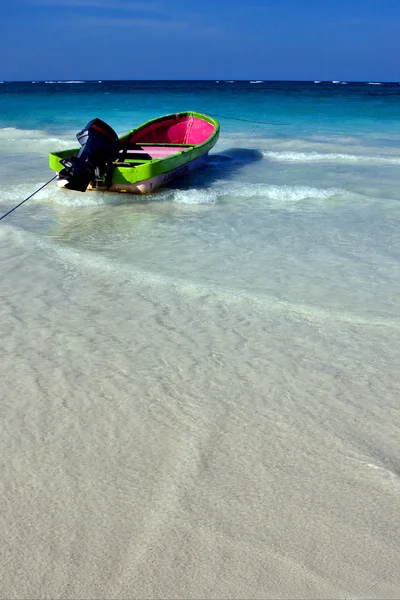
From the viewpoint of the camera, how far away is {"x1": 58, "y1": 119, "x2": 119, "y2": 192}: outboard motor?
8.38 metres

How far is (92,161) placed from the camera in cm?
870

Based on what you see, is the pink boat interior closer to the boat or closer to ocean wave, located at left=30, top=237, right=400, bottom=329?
the boat

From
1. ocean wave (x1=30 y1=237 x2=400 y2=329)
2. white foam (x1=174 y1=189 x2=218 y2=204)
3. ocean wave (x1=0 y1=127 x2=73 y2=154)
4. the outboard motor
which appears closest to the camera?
ocean wave (x1=30 y1=237 x2=400 y2=329)

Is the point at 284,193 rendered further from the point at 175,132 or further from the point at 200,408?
the point at 200,408

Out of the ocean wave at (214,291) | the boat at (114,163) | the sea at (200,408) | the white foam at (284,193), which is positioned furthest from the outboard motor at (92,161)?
the ocean wave at (214,291)

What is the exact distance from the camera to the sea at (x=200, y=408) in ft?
7.76

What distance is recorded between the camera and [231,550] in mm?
2408

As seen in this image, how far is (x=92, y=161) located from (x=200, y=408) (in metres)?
5.95

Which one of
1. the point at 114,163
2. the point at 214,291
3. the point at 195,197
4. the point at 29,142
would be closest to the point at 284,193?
the point at 195,197

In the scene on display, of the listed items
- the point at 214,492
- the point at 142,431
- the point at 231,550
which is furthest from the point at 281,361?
the point at 231,550

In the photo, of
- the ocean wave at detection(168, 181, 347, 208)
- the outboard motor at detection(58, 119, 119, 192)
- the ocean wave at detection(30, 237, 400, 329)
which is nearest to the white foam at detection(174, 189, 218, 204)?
the ocean wave at detection(168, 181, 347, 208)

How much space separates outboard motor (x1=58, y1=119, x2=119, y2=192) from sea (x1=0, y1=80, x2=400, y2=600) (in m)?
0.71

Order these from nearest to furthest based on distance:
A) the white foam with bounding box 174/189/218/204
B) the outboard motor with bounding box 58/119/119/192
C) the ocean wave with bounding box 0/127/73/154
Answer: the outboard motor with bounding box 58/119/119/192 < the white foam with bounding box 174/189/218/204 < the ocean wave with bounding box 0/127/73/154

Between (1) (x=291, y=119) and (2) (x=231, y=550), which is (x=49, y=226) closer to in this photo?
(2) (x=231, y=550)
